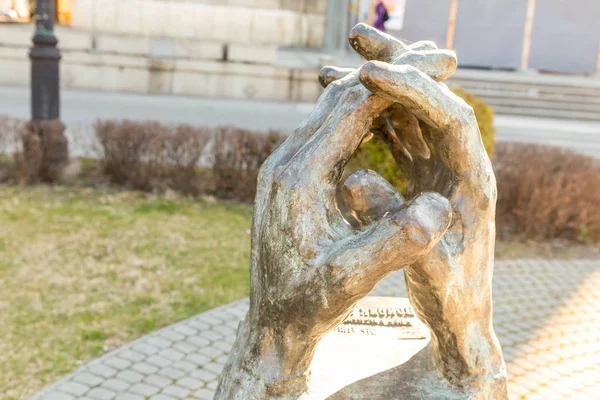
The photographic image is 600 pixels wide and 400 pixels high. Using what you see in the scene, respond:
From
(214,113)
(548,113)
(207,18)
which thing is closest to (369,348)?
(214,113)

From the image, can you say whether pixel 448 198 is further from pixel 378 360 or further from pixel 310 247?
pixel 378 360

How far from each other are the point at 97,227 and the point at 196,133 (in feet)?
6.98

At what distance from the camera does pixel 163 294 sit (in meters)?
5.93

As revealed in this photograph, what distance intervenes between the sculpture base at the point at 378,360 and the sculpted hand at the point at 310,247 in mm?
275

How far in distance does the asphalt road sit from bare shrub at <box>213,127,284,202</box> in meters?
3.78

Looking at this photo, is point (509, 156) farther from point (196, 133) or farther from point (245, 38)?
point (245, 38)

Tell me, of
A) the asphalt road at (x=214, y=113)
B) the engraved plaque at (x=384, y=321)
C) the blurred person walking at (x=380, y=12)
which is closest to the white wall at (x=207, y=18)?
the blurred person walking at (x=380, y=12)

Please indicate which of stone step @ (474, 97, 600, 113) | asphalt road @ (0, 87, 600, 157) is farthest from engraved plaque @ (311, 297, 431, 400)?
stone step @ (474, 97, 600, 113)

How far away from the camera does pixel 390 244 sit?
2232mm

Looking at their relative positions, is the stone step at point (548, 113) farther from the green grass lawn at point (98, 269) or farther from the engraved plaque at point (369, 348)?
the engraved plaque at point (369, 348)

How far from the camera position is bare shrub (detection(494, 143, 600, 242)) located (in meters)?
8.23

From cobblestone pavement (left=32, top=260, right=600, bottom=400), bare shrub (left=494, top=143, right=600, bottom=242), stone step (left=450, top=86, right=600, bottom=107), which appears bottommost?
cobblestone pavement (left=32, top=260, right=600, bottom=400)

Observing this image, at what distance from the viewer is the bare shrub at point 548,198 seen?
27.0ft

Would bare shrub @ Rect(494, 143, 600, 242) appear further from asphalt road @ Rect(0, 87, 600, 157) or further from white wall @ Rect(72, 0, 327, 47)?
white wall @ Rect(72, 0, 327, 47)
